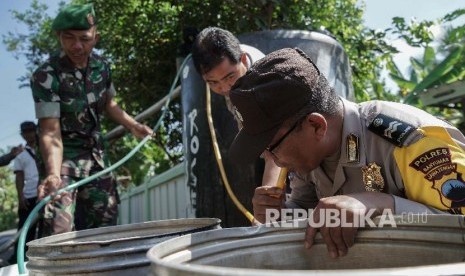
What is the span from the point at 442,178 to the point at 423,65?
47.7 feet

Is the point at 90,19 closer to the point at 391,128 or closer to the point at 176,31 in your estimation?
the point at 391,128

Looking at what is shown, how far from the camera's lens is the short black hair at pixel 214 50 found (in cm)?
251

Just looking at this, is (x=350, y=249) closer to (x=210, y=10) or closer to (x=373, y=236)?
(x=373, y=236)

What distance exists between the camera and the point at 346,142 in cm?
148

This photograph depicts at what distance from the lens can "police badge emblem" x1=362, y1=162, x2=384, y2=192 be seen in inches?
55.8

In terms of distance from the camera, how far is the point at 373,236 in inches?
42.7

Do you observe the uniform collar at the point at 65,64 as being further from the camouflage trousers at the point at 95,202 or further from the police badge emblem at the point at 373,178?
the police badge emblem at the point at 373,178

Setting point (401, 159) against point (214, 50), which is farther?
point (214, 50)

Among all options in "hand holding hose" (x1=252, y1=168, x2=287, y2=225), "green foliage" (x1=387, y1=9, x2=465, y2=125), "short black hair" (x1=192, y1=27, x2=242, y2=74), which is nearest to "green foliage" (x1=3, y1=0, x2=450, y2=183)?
"green foliage" (x1=387, y1=9, x2=465, y2=125)

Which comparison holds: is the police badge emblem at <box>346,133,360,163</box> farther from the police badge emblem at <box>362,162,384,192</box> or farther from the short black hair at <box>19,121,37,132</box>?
the short black hair at <box>19,121,37,132</box>

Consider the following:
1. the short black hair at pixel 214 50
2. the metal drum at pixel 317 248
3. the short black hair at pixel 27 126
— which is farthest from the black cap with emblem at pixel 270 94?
the short black hair at pixel 27 126

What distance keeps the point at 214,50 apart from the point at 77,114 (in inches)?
35.2

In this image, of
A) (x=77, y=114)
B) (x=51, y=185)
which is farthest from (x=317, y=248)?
(x=77, y=114)

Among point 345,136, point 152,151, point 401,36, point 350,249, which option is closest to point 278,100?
point 345,136
